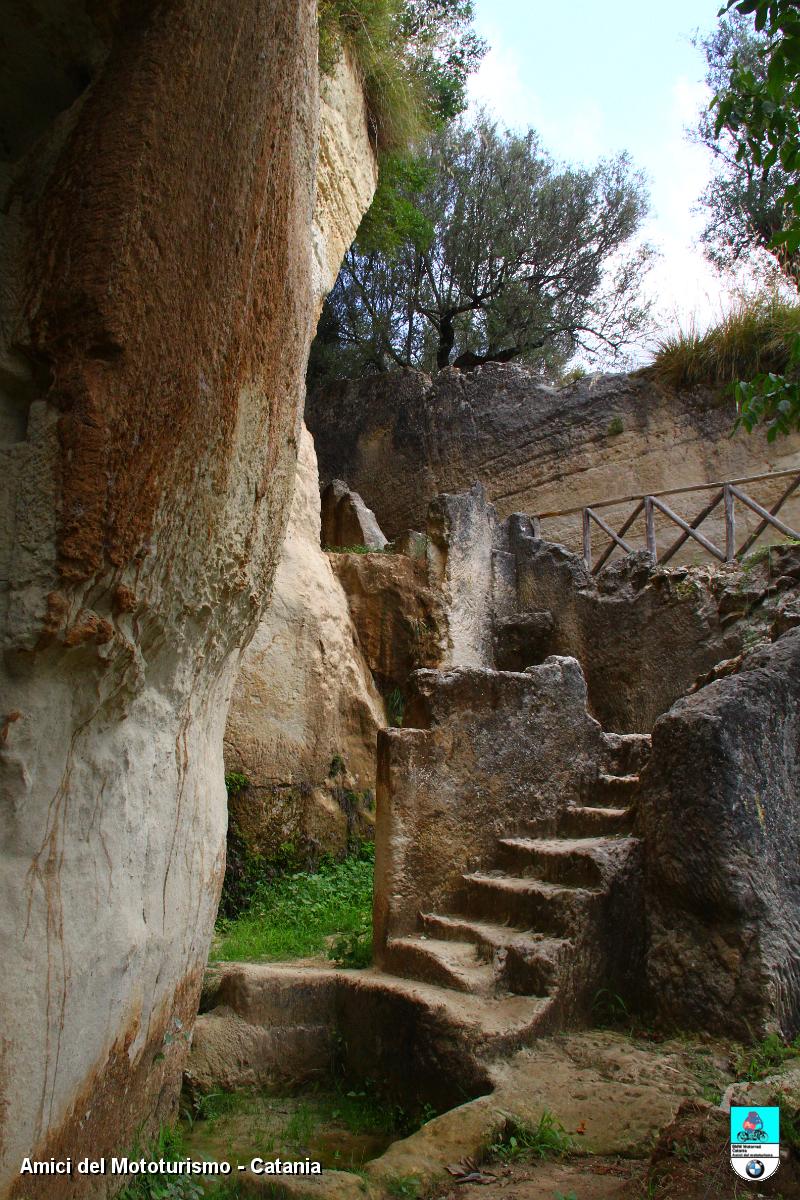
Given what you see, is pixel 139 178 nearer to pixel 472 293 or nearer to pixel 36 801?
pixel 36 801

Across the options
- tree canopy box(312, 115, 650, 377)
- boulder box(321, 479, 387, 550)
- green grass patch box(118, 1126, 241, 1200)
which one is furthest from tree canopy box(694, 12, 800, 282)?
green grass patch box(118, 1126, 241, 1200)

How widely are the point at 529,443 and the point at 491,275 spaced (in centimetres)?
436

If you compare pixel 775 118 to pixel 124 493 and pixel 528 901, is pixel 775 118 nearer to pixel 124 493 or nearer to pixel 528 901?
pixel 124 493

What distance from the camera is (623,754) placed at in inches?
227

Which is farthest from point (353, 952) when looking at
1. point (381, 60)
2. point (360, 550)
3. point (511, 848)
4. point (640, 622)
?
point (381, 60)

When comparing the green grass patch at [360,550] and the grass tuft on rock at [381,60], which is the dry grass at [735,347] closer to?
the grass tuft on rock at [381,60]

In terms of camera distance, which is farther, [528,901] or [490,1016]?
[528,901]

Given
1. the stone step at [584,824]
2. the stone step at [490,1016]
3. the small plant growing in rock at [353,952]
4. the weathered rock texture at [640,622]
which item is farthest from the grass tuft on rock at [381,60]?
the stone step at [490,1016]

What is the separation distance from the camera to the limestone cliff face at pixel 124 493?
269cm

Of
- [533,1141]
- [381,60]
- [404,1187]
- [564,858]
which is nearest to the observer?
[404,1187]

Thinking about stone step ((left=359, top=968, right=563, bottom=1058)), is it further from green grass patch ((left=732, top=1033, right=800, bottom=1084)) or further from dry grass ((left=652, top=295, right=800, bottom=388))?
dry grass ((left=652, top=295, right=800, bottom=388))

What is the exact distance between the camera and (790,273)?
1359 centimetres

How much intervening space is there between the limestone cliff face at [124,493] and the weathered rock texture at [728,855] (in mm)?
2014

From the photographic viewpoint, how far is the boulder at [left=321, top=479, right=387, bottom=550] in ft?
36.4
